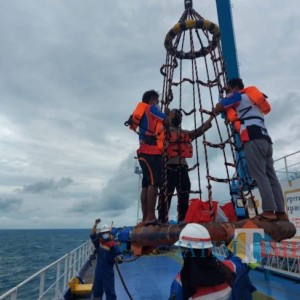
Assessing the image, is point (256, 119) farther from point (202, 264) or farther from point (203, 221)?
point (202, 264)

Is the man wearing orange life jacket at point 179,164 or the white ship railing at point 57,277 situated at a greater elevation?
the man wearing orange life jacket at point 179,164

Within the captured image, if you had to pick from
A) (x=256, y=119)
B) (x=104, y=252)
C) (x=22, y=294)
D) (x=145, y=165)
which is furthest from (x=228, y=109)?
(x=22, y=294)

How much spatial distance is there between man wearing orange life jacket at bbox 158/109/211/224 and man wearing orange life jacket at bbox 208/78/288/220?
65cm

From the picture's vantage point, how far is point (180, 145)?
4230mm

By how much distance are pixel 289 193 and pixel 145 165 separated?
639cm

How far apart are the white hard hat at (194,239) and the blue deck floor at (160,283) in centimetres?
567

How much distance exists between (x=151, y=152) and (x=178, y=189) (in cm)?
77

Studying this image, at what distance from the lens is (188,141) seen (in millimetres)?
4312

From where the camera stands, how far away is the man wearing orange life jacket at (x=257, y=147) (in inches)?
131

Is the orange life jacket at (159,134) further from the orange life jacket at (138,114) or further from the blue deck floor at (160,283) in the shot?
the blue deck floor at (160,283)

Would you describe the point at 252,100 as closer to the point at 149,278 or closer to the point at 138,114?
the point at 138,114


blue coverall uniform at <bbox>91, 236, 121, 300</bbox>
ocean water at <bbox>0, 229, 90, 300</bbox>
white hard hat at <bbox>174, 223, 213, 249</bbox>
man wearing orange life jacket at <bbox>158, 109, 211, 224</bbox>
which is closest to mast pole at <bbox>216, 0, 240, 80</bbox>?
man wearing orange life jacket at <bbox>158, 109, 211, 224</bbox>

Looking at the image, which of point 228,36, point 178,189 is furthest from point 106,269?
point 228,36

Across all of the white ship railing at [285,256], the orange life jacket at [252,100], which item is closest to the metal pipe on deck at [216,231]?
the orange life jacket at [252,100]
